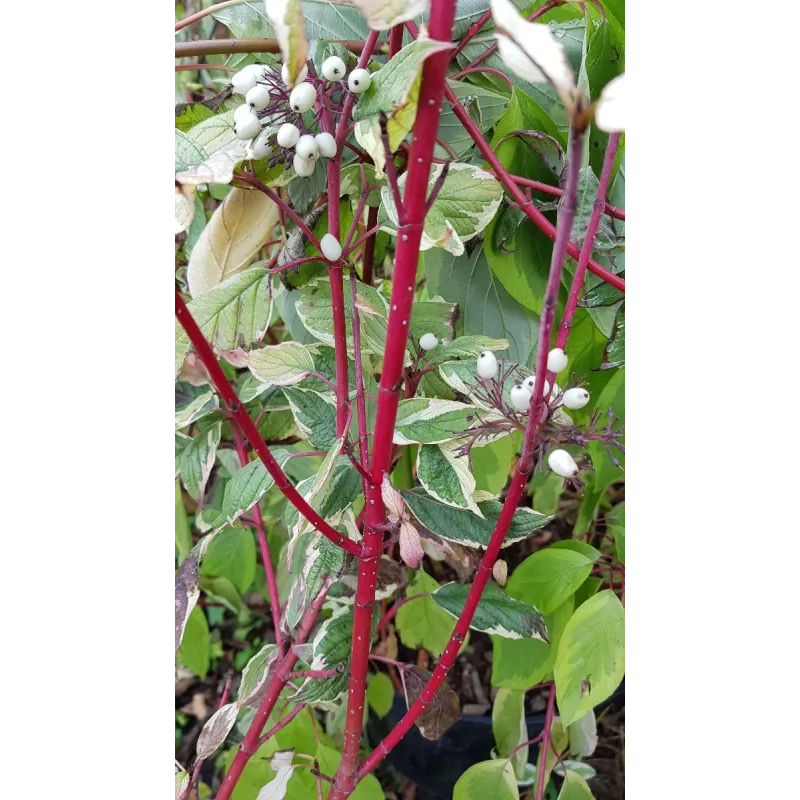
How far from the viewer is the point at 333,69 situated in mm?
288

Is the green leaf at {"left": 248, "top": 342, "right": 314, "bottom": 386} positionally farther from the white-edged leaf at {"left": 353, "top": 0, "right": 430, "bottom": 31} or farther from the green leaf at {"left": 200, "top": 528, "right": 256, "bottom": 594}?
the green leaf at {"left": 200, "top": 528, "right": 256, "bottom": 594}

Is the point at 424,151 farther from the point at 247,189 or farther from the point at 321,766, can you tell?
the point at 321,766

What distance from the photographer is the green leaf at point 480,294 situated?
44 centimetres

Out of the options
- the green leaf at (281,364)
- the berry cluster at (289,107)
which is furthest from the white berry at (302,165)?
the green leaf at (281,364)

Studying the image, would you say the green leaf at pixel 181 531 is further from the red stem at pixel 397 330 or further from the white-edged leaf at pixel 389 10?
the white-edged leaf at pixel 389 10

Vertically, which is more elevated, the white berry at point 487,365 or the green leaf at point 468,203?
the green leaf at point 468,203

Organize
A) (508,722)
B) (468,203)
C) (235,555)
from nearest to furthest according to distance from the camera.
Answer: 1. (468,203)
2. (508,722)
3. (235,555)

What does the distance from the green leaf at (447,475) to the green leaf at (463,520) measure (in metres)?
0.03

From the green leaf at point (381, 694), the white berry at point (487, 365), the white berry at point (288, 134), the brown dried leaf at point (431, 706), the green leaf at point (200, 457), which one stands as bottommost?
the green leaf at point (381, 694)

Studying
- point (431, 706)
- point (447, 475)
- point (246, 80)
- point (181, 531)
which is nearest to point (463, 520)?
point (447, 475)

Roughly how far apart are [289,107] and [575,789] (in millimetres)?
478

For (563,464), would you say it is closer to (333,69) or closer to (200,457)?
(333,69)

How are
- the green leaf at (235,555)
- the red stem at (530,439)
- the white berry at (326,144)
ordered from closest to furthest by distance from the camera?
1. the red stem at (530,439)
2. the white berry at (326,144)
3. the green leaf at (235,555)

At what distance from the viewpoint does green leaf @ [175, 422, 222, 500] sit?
1.54 ft
